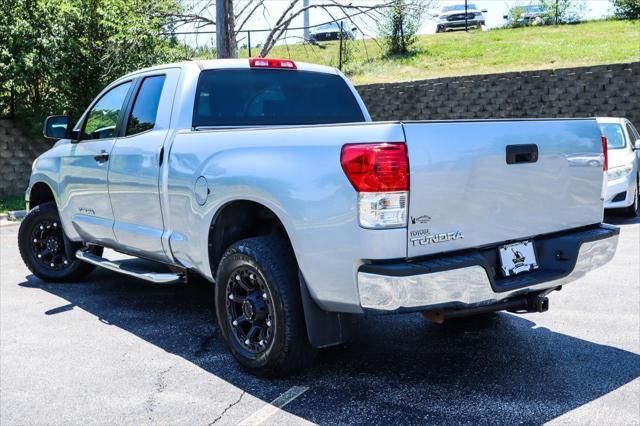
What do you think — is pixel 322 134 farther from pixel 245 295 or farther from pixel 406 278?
pixel 245 295

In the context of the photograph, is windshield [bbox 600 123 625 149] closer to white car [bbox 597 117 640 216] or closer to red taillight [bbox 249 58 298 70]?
white car [bbox 597 117 640 216]

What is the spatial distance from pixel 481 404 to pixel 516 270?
2.47 feet

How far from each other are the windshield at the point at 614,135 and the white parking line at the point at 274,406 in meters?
8.32

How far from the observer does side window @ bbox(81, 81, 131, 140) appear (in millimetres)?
5750

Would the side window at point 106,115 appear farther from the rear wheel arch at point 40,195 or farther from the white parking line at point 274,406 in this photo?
the white parking line at point 274,406

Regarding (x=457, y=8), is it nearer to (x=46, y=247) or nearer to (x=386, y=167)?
(x=46, y=247)

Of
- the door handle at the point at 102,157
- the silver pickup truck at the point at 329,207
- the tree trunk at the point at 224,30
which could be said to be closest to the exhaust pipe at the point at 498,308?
the silver pickup truck at the point at 329,207

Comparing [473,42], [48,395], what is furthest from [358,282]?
[473,42]

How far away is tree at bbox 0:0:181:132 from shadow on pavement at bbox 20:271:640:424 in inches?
388

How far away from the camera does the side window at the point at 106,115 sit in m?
5.75

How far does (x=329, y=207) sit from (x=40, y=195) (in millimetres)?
4599

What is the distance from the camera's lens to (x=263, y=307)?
4.02 m

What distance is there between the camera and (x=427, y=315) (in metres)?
3.68

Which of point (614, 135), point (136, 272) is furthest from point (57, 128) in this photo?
point (614, 135)
